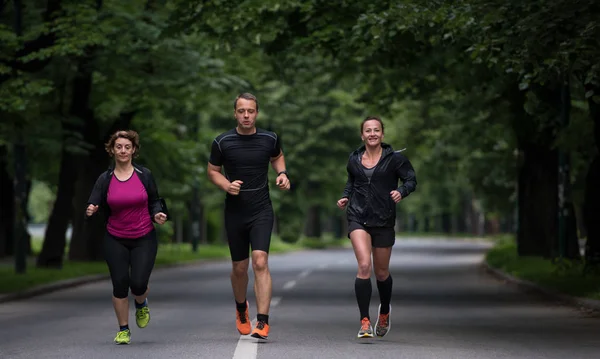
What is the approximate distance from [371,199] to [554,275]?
1126cm

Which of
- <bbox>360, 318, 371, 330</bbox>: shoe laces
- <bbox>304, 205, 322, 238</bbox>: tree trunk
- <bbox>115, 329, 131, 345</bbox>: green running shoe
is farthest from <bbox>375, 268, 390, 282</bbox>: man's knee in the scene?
<bbox>304, 205, 322, 238</bbox>: tree trunk

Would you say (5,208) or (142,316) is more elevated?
(5,208)

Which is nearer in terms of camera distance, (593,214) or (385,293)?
(385,293)

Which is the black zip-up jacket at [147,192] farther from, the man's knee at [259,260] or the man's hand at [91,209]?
the man's knee at [259,260]

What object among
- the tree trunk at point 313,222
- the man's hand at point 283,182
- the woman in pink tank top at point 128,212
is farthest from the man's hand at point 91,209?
the tree trunk at point 313,222

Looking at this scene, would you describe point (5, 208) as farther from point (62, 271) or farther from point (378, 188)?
point (378, 188)

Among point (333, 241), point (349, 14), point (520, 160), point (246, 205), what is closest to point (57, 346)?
point (246, 205)

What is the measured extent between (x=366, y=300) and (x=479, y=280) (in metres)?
15.1

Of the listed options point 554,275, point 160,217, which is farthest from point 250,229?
point 554,275

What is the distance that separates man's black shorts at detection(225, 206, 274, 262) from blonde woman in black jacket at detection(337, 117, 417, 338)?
0.75 meters

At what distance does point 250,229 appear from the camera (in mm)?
10891

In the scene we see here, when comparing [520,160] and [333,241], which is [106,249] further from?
[333,241]

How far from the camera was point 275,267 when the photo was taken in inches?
1302

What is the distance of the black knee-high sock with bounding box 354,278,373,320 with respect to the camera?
11.2 metres
